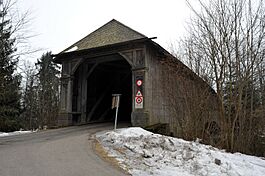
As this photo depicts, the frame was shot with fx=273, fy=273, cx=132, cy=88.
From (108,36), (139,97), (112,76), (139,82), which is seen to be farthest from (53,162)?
(112,76)

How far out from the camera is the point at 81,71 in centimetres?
1767

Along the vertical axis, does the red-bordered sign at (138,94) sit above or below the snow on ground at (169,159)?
above

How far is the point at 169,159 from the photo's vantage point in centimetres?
705

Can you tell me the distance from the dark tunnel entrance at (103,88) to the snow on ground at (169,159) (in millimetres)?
8718

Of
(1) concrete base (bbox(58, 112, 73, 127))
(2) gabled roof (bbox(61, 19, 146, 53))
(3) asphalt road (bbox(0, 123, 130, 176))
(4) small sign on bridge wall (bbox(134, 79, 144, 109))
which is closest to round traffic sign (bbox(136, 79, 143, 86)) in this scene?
(4) small sign on bridge wall (bbox(134, 79, 144, 109))

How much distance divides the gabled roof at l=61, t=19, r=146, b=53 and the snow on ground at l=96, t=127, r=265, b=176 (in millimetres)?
7016

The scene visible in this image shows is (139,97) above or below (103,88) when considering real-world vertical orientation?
below

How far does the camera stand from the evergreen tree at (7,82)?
17.6 m

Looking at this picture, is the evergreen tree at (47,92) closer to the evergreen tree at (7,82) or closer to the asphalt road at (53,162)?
the evergreen tree at (7,82)

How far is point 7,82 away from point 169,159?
16683mm

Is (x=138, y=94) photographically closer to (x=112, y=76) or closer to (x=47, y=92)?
(x=112, y=76)

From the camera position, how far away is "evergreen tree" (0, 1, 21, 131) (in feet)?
57.7

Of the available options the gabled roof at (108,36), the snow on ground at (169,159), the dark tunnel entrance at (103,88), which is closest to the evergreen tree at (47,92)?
the dark tunnel entrance at (103,88)

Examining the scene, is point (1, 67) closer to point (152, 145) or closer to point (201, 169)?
point (152, 145)
